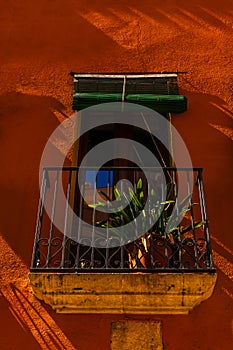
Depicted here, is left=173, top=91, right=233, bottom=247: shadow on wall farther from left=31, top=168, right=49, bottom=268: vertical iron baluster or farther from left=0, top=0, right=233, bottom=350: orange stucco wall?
left=31, top=168, right=49, bottom=268: vertical iron baluster

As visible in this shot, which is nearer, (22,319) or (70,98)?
(22,319)

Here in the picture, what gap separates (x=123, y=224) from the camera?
481 centimetres

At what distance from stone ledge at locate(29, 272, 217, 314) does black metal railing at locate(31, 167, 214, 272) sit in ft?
0.20

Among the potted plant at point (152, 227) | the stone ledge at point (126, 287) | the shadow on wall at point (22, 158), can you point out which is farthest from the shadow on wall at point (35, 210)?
the potted plant at point (152, 227)

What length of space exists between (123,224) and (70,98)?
231 centimetres

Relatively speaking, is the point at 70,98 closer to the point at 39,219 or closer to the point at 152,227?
the point at 39,219

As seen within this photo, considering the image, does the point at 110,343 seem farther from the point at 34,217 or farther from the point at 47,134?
the point at 47,134

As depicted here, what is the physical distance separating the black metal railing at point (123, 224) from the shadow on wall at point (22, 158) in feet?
0.63

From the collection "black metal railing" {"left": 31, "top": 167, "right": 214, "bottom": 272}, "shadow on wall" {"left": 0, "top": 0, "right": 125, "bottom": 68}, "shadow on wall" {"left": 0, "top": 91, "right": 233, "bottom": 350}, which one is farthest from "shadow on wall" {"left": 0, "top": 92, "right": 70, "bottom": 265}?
"shadow on wall" {"left": 0, "top": 0, "right": 125, "bottom": 68}

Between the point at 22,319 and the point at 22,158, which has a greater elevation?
the point at 22,158

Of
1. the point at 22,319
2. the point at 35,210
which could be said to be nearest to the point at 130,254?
the point at 22,319

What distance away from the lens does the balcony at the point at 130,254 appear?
442cm

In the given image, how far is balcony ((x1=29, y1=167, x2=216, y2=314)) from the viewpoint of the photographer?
4.42m

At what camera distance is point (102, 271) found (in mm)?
4434
